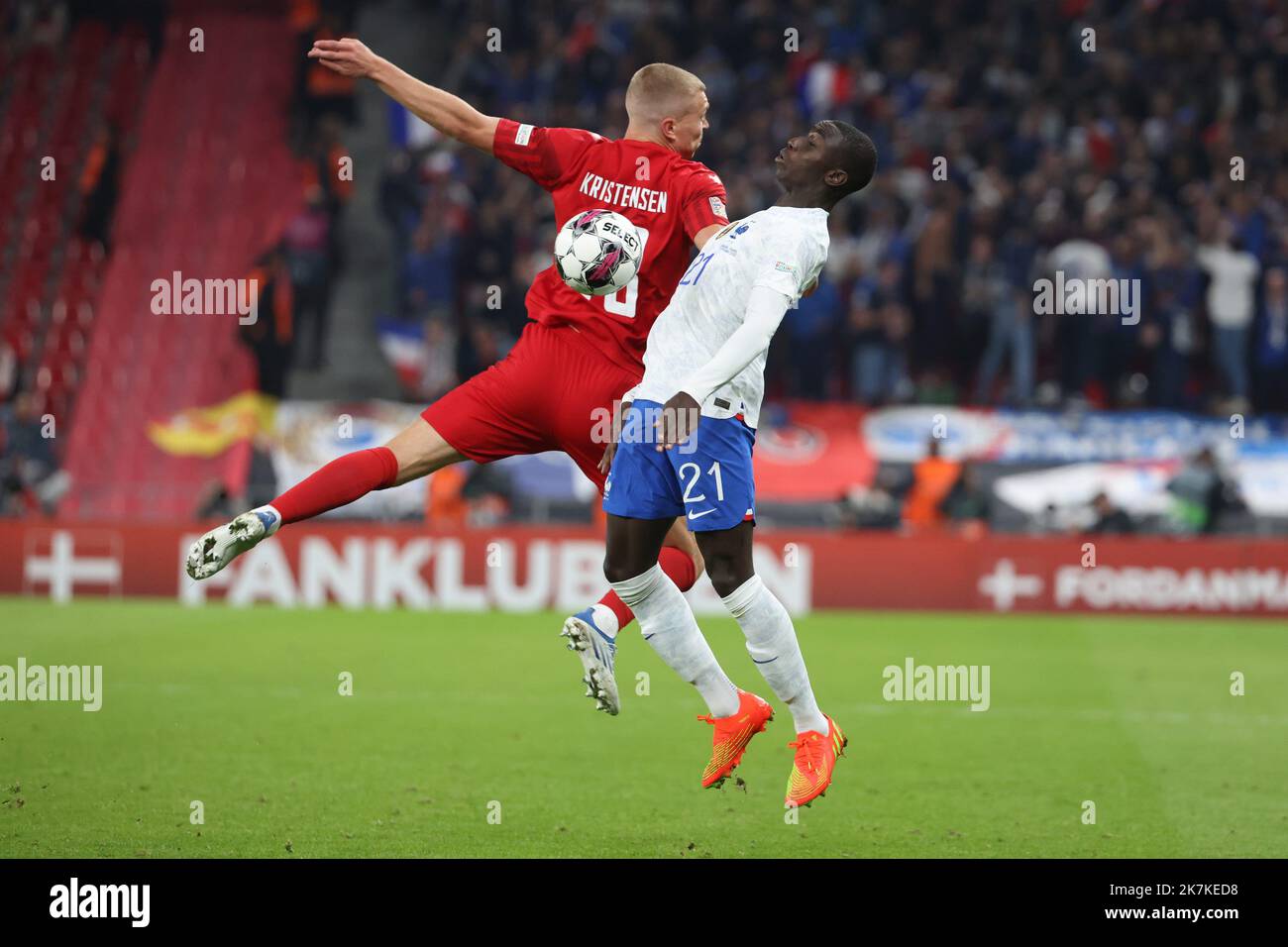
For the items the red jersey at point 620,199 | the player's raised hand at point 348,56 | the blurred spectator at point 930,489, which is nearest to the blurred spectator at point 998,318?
the blurred spectator at point 930,489

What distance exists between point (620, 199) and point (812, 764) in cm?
243

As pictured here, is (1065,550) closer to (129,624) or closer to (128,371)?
(129,624)

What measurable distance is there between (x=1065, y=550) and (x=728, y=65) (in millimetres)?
8310

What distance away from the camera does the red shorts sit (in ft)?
23.5

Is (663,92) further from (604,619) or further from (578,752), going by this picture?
(578,752)

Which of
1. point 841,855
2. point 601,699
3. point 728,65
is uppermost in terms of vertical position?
point 728,65

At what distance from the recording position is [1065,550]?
17250mm

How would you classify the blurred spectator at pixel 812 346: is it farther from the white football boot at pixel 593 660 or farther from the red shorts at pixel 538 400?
the white football boot at pixel 593 660

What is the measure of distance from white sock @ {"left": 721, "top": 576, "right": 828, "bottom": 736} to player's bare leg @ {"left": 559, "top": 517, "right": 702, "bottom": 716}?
1.79ft

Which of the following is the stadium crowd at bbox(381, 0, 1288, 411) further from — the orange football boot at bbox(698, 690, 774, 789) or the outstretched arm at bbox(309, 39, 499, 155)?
the orange football boot at bbox(698, 690, 774, 789)

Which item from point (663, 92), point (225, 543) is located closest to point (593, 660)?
point (225, 543)

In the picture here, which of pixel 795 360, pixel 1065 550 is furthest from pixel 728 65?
pixel 1065 550

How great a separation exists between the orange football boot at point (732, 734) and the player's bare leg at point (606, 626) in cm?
44

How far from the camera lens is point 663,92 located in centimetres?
725
